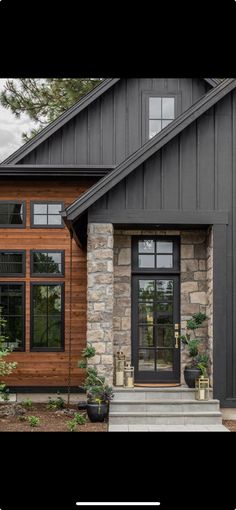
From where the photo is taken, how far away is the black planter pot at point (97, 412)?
819 cm

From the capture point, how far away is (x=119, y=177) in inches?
332

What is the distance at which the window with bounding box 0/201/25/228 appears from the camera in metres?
11.3

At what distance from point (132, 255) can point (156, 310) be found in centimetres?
93

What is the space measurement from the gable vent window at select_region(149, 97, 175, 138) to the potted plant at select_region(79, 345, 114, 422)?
5.14 metres

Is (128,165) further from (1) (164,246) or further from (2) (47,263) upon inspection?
(2) (47,263)

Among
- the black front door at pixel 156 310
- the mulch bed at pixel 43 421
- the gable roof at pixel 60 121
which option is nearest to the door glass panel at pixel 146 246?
the black front door at pixel 156 310

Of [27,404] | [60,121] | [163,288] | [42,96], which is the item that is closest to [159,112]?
[60,121]

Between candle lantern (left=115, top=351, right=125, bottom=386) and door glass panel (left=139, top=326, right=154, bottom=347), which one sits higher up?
door glass panel (left=139, top=326, right=154, bottom=347)

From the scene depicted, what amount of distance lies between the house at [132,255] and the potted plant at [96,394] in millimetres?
179

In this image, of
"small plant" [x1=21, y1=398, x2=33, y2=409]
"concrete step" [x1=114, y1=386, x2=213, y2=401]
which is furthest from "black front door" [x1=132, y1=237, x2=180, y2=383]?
"small plant" [x1=21, y1=398, x2=33, y2=409]

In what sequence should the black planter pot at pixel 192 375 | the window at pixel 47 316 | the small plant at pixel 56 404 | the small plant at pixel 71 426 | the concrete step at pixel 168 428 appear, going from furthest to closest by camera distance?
the window at pixel 47 316 < the small plant at pixel 56 404 < the black planter pot at pixel 192 375 < the concrete step at pixel 168 428 < the small plant at pixel 71 426

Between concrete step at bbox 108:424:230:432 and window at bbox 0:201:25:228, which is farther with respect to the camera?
window at bbox 0:201:25:228

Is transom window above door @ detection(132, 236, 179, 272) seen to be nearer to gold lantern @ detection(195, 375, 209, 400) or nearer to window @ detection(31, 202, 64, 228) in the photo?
gold lantern @ detection(195, 375, 209, 400)

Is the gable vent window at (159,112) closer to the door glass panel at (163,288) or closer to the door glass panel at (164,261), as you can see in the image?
the door glass panel at (164,261)
